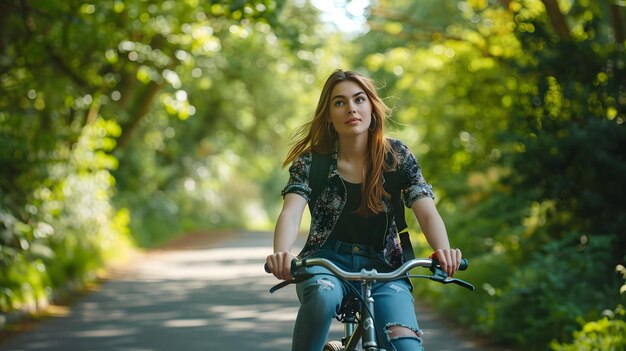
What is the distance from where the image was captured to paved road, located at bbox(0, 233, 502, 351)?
30.7ft

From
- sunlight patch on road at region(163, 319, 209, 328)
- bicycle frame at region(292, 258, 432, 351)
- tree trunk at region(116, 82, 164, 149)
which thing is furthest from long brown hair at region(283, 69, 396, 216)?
tree trunk at region(116, 82, 164, 149)

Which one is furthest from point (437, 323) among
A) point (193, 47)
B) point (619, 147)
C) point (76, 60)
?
point (76, 60)

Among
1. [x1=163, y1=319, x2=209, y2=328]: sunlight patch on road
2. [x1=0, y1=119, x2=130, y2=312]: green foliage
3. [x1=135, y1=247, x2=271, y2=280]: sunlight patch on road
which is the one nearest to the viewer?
[x1=163, y1=319, x2=209, y2=328]: sunlight patch on road

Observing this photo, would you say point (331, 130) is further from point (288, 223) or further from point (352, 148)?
point (288, 223)

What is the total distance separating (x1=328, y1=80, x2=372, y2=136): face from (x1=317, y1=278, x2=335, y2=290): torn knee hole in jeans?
28.5 inches

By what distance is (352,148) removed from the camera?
15.0 feet

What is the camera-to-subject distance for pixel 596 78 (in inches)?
434

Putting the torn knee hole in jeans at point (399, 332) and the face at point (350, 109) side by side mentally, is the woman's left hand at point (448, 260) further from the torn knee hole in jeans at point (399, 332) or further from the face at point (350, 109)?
the face at point (350, 109)

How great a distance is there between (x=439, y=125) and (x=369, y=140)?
43.5ft

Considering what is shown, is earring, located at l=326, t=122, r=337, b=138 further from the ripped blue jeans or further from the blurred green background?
the ripped blue jeans

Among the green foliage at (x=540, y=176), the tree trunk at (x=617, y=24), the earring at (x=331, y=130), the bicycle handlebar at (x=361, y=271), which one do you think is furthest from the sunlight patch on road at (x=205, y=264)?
the bicycle handlebar at (x=361, y=271)

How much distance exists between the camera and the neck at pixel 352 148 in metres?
4.56

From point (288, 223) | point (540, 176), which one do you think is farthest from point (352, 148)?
point (540, 176)

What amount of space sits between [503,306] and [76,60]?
1046 cm
